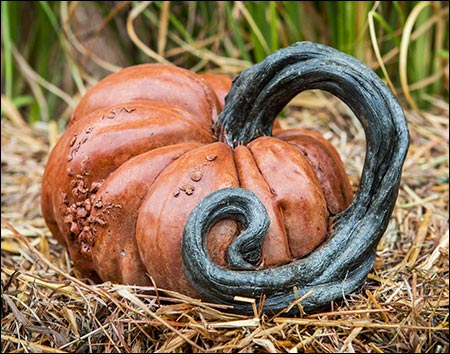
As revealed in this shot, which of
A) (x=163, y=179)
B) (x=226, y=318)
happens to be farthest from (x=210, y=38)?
(x=226, y=318)

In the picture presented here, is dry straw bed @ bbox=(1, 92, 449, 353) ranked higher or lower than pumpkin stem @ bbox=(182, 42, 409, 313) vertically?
lower

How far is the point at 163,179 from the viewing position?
7.29ft

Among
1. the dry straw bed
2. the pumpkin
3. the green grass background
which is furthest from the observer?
the green grass background

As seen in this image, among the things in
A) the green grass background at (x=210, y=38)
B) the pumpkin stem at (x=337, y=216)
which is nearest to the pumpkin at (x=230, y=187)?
the pumpkin stem at (x=337, y=216)

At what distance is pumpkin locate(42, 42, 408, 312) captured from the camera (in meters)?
2.10

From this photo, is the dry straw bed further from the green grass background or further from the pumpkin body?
the green grass background

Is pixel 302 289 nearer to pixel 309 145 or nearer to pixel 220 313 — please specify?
pixel 220 313

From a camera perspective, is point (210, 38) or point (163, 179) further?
point (210, 38)

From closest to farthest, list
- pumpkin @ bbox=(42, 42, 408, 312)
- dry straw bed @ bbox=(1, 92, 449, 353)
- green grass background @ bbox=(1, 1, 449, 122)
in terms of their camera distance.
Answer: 1. dry straw bed @ bbox=(1, 92, 449, 353)
2. pumpkin @ bbox=(42, 42, 408, 312)
3. green grass background @ bbox=(1, 1, 449, 122)

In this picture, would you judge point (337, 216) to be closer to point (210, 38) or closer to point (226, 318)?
point (226, 318)

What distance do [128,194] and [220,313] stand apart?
47cm

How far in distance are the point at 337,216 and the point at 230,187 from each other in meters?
0.37

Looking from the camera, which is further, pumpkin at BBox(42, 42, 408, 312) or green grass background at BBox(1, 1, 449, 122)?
green grass background at BBox(1, 1, 449, 122)

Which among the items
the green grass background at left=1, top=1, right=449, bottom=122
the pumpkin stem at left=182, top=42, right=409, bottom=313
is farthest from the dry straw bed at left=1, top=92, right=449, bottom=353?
the green grass background at left=1, top=1, right=449, bottom=122
